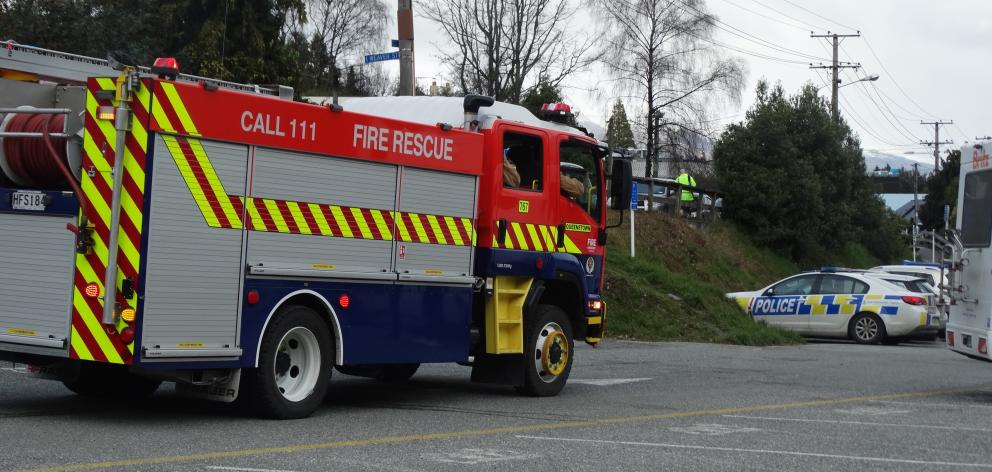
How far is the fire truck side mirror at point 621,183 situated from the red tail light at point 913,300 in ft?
42.1

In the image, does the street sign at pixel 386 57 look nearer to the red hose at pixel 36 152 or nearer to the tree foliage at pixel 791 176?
the red hose at pixel 36 152

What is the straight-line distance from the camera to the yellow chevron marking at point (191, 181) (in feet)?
29.0

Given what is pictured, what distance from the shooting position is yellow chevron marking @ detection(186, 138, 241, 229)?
9.00m

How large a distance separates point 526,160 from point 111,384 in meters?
4.43

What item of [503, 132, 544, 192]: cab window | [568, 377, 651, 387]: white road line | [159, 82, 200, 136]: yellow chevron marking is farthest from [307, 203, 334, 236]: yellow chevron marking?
[568, 377, 651, 387]: white road line

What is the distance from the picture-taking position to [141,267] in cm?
870

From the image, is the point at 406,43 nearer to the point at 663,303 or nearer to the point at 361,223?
the point at 361,223

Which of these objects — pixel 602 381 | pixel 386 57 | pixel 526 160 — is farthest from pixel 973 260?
pixel 386 57

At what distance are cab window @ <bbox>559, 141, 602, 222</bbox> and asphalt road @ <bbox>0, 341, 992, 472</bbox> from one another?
2.00 m

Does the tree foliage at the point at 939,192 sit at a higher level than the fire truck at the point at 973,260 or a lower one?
higher

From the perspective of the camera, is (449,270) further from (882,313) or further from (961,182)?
(882,313)

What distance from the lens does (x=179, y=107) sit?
29.1 feet

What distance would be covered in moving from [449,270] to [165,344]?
313 centimetres

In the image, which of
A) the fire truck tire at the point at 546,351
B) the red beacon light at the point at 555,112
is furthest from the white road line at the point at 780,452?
the red beacon light at the point at 555,112
